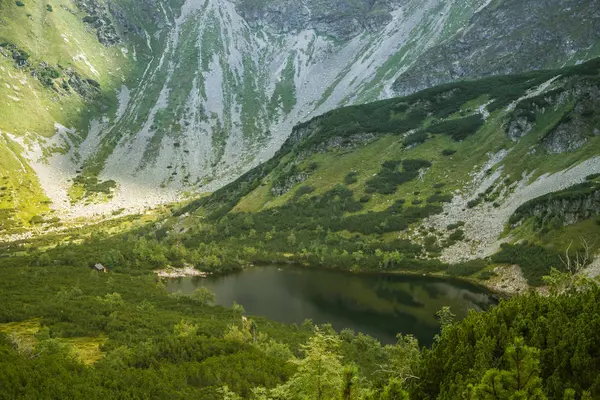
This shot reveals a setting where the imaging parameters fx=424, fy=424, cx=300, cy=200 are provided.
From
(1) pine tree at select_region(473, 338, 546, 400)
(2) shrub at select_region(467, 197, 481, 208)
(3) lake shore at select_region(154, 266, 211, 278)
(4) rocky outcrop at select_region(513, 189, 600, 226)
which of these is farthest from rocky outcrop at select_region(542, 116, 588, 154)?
(1) pine tree at select_region(473, 338, 546, 400)

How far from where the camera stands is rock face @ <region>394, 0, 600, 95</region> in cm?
15562

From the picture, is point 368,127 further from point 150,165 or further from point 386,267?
point 150,165

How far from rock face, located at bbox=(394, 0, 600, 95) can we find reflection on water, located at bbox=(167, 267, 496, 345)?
130 m

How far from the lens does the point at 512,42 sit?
17275 cm

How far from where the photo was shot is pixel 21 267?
70.8m

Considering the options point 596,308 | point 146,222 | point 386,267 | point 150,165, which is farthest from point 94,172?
point 596,308

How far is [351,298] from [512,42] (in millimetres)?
156040

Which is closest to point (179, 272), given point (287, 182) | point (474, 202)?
point (287, 182)

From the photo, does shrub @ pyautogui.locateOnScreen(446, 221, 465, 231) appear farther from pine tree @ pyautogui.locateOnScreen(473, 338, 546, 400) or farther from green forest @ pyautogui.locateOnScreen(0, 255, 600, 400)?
pine tree @ pyautogui.locateOnScreen(473, 338, 546, 400)

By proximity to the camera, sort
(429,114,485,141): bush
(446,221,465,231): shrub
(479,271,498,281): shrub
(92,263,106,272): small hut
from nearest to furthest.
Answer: (479,271,498,281): shrub < (92,263,106,272): small hut < (446,221,465,231): shrub < (429,114,485,141): bush

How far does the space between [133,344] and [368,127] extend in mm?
107317

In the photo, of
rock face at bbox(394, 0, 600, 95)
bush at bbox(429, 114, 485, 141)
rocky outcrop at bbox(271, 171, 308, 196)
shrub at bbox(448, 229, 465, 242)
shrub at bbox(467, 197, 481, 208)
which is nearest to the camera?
shrub at bbox(448, 229, 465, 242)

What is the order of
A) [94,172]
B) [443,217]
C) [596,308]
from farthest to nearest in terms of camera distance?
[94,172] → [443,217] → [596,308]

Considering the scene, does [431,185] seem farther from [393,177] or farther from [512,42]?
[512,42]
